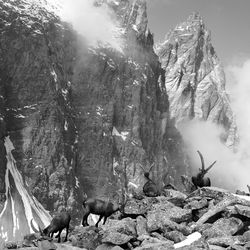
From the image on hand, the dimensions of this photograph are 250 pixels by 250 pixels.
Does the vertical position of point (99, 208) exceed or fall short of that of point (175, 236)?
it exceeds it

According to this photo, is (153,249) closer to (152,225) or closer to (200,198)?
(152,225)

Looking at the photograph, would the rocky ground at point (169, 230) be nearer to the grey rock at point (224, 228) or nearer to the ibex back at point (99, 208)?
the grey rock at point (224, 228)

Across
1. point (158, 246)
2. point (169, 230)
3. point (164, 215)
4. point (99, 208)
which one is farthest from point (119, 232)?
point (99, 208)

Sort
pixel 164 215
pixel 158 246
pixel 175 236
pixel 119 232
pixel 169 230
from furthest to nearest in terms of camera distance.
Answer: pixel 164 215 < pixel 169 230 < pixel 119 232 < pixel 175 236 < pixel 158 246

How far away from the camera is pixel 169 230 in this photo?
28844 millimetres

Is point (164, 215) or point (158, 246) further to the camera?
point (164, 215)

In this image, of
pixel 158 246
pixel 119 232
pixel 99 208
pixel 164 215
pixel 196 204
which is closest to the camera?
pixel 158 246

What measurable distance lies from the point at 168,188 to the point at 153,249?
60.3 feet

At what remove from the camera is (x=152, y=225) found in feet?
95.7

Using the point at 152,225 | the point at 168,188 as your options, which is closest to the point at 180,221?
the point at 152,225

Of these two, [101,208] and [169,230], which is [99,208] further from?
[169,230]

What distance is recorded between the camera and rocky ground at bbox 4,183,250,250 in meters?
25.8

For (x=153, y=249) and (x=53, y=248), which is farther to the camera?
(x=53, y=248)

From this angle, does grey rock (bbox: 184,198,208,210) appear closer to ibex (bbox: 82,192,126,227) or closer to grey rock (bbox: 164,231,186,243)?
ibex (bbox: 82,192,126,227)
